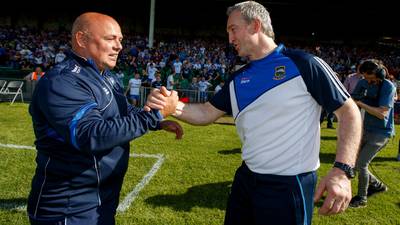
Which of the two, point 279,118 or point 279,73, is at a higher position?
point 279,73

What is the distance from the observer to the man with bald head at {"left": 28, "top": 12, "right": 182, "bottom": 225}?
98.7 inches

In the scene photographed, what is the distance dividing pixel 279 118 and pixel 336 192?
71cm

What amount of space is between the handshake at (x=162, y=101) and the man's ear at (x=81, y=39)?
641mm

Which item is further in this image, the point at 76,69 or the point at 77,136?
the point at 76,69

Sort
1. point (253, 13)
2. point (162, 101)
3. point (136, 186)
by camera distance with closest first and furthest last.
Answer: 1. point (162, 101)
2. point (253, 13)
3. point (136, 186)

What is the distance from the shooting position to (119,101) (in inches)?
123

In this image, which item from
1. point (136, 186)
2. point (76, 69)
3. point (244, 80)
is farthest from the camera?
point (136, 186)

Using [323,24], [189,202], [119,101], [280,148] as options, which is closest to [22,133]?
[189,202]

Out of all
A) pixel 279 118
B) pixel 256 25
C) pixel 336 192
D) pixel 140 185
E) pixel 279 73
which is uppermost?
pixel 256 25

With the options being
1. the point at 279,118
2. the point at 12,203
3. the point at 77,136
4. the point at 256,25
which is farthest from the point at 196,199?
the point at 77,136

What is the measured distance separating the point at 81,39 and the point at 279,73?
5.08ft

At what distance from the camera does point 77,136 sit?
2.46m

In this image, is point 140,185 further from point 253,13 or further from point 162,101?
point 253,13

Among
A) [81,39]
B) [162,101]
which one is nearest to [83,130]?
[162,101]
